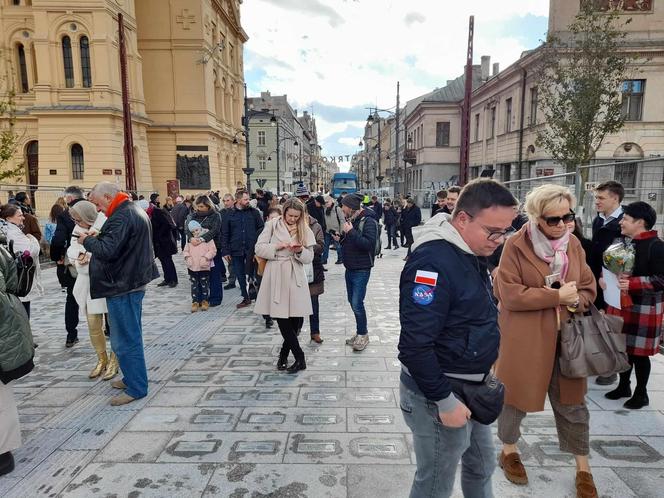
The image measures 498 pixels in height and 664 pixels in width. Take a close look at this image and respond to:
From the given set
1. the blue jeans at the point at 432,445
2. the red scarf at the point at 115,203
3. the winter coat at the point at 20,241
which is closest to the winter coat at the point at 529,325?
the blue jeans at the point at 432,445

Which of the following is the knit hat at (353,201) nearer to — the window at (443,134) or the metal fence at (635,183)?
the metal fence at (635,183)

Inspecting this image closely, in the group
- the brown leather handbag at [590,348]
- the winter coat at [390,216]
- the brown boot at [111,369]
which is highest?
the winter coat at [390,216]

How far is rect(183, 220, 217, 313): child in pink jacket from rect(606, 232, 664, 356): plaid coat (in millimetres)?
6290

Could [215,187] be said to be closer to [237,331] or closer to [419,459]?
[237,331]

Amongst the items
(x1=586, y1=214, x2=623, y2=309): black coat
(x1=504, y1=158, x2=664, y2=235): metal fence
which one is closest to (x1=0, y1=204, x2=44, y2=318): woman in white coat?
(x1=586, y1=214, x2=623, y2=309): black coat

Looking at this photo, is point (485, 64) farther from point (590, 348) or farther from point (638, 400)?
point (590, 348)

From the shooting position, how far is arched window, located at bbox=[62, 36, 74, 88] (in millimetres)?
25750

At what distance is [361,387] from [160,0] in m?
36.0

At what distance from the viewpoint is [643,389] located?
416 cm

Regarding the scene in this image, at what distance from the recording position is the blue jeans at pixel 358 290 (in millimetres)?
5844

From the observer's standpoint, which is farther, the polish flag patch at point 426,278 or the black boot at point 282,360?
the black boot at point 282,360

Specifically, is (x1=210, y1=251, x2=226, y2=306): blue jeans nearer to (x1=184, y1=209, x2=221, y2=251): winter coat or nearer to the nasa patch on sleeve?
(x1=184, y1=209, x2=221, y2=251): winter coat

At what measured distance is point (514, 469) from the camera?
3164 millimetres

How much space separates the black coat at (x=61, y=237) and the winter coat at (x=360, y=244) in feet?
12.3
